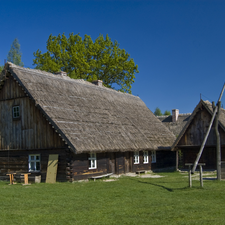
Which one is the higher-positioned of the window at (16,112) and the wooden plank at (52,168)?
the window at (16,112)

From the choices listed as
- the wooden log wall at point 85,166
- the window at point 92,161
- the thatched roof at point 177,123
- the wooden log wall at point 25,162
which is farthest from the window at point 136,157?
the thatched roof at point 177,123

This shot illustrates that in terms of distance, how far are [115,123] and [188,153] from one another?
24.4 ft

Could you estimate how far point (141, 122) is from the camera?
94.9ft

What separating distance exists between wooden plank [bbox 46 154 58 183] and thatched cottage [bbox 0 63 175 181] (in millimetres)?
245

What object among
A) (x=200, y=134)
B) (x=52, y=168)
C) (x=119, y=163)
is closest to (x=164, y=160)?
(x=200, y=134)

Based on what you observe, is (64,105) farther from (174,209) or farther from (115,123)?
(174,209)


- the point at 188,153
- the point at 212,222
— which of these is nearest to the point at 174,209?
the point at 212,222

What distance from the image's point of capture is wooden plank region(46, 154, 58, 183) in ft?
63.8

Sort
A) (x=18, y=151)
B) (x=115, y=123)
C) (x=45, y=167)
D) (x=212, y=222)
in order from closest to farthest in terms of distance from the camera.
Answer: (x=212, y=222) < (x=45, y=167) < (x=18, y=151) < (x=115, y=123)

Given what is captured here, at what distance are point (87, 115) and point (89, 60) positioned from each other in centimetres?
2306

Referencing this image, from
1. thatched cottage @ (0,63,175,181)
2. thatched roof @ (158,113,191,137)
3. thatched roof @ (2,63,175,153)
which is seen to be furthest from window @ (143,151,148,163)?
thatched roof @ (158,113,191,137)

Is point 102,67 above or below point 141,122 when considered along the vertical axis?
above

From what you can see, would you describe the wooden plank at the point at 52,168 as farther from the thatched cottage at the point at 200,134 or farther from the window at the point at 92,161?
the thatched cottage at the point at 200,134

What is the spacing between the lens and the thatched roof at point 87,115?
19609 millimetres
